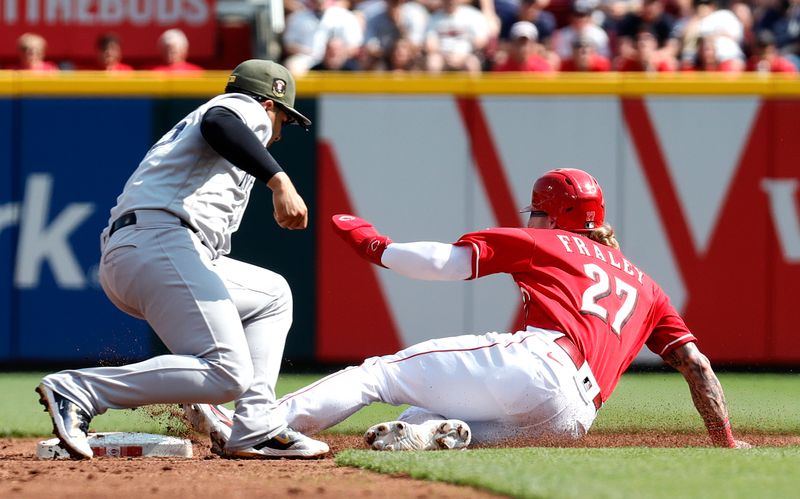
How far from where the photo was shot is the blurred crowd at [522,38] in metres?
10.2

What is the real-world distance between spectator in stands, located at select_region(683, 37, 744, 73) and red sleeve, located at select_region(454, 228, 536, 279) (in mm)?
5606

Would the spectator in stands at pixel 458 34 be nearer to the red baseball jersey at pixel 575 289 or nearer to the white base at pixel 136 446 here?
the red baseball jersey at pixel 575 289

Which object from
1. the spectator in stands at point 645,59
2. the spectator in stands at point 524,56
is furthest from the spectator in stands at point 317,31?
the spectator in stands at point 645,59

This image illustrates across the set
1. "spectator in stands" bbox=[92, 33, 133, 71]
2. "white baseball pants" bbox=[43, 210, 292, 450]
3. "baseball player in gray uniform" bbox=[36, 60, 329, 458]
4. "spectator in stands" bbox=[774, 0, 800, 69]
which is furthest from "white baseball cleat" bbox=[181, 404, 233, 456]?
"spectator in stands" bbox=[774, 0, 800, 69]

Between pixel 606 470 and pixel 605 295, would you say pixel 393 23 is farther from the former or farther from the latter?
pixel 606 470

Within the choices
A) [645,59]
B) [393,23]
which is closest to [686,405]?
[645,59]

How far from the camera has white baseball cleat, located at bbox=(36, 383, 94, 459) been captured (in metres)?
4.57

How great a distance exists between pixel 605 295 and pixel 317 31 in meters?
6.39

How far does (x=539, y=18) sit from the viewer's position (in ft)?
37.1

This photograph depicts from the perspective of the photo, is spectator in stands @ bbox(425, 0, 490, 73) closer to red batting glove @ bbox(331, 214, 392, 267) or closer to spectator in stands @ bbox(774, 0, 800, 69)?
spectator in stands @ bbox(774, 0, 800, 69)

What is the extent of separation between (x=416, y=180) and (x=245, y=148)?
4.66 metres

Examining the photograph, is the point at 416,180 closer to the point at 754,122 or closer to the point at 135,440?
the point at 754,122

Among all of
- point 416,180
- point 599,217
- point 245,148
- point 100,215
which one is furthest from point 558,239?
point 100,215

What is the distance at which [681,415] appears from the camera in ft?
21.7
